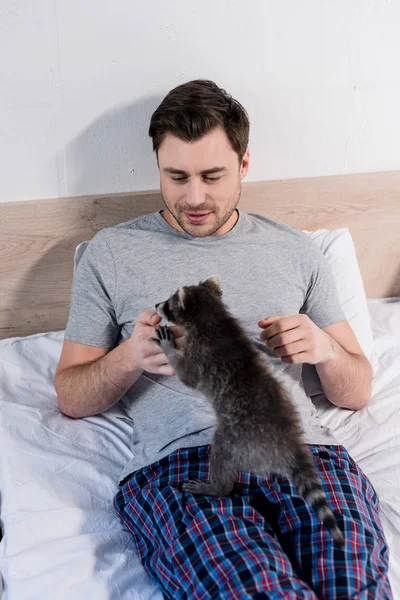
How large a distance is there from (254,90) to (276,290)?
95 cm

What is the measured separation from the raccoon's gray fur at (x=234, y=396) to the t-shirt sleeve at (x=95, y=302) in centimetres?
45

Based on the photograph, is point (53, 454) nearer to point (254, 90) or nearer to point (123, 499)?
point (123, 499)

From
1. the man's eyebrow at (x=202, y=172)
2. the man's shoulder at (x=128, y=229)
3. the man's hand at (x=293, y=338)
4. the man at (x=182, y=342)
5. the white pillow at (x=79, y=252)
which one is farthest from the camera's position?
the white pillow at (x=79, y=252)

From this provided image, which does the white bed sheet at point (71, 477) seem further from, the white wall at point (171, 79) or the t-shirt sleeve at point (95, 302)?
the white wall at point (171, 79)

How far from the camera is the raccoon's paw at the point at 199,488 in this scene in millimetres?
1556

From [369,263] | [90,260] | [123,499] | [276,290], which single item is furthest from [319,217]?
[123,499]

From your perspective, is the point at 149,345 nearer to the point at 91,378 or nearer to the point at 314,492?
the point at 91,378

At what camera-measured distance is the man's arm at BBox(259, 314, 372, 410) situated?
1.68 metres

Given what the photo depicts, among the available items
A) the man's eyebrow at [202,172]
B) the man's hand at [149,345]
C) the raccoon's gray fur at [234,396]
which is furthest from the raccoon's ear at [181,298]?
the man's eyebrow at [202,172]

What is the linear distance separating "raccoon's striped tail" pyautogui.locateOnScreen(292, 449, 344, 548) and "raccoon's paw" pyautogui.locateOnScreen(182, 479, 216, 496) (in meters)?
0.24

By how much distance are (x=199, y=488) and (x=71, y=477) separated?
0.46 m

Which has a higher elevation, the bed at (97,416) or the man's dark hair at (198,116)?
the man's dark hair at (198,116)

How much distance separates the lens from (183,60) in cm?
Result: 232

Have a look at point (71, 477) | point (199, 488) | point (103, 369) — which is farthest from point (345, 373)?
point (71, 477)
